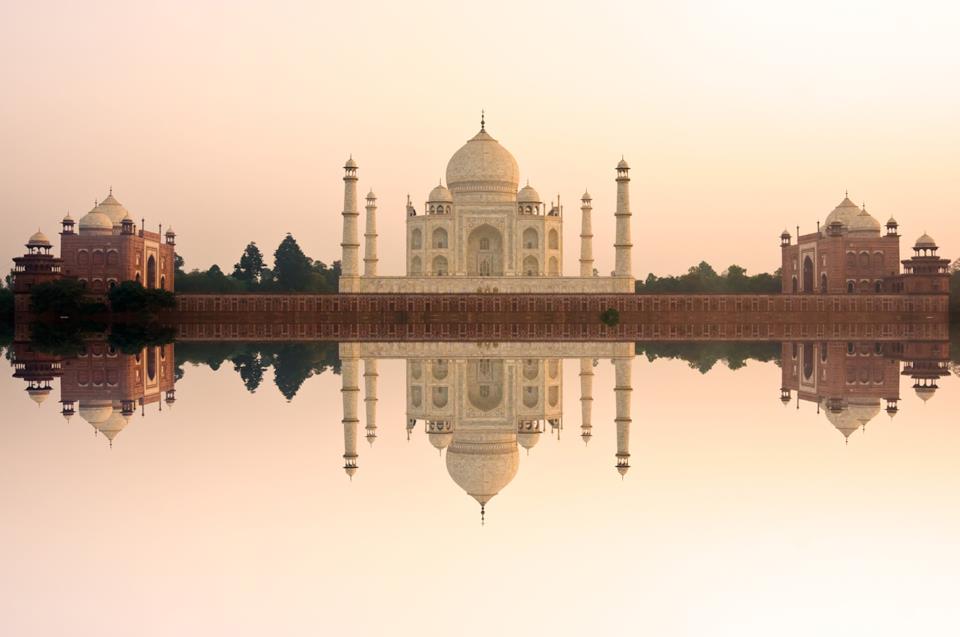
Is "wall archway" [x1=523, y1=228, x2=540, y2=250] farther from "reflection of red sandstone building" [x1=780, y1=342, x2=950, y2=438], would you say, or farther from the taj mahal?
"reflection of red sandstone building" [x1=780, y1=342, x2=950, y2=438]

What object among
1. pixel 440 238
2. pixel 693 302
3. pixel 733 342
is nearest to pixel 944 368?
pixel 733 342

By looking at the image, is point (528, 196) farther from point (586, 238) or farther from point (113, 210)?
point (113, 210)

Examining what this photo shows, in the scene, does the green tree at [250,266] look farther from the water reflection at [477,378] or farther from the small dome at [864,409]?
the small dome at [864,409]

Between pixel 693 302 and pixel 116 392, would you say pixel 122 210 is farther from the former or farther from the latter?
pixel 116 392

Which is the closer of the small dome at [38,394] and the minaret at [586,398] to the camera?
the minaret at [586,398]

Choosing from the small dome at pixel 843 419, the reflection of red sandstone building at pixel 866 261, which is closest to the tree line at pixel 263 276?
the reflection of red sandstone building at pixel 866 261

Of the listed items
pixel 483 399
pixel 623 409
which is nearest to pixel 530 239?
pixel 483 399
